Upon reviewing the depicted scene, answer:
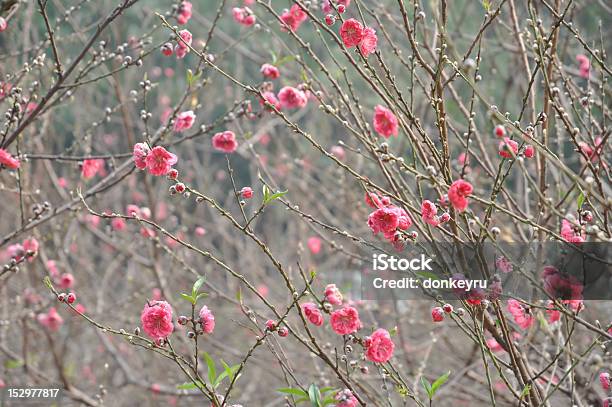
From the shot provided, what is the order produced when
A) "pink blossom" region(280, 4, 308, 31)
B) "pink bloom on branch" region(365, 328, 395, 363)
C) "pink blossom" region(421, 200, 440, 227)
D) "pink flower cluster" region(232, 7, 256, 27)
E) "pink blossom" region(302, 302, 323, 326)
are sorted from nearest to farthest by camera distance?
"pink blossom" region(421, 200, 440, 227)
"pink bloom on branch" region(365, 328, 395, 363)
"pink blossom" region(302, 302, 323, 326)
"pink blossom" region(280, 4, 308, 31)
"pink flower cluster" region(232, 7, 256, 27)

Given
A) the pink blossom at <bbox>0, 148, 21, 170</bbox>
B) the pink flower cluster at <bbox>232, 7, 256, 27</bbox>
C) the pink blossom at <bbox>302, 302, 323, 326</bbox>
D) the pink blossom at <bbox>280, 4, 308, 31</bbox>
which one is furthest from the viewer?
the pink flower cluster at <bbox>232, 7, 256, 27</bbox>

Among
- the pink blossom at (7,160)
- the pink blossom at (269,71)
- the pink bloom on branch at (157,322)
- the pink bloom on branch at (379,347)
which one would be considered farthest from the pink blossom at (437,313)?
the pink blossom at (7,160)

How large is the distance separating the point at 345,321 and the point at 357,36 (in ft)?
2.84

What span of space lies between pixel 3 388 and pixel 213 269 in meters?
3.80

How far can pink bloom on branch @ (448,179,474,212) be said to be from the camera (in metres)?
1.58

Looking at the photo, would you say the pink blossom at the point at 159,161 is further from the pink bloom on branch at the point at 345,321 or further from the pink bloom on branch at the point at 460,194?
the pink bloom on branch at the point at 460,194

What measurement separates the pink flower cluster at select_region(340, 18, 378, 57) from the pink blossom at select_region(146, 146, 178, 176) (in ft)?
2.06

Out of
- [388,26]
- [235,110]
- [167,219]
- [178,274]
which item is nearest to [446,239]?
[235,110]

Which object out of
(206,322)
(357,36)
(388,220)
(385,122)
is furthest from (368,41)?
(206,322)

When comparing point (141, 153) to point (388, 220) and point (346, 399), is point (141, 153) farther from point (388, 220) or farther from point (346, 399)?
point (346, 399)

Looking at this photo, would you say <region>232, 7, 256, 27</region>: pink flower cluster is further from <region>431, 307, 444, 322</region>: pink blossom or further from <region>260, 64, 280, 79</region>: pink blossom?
<region>431, 307, 444, 322</region>: pink blossom

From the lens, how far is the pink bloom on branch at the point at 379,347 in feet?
6.65

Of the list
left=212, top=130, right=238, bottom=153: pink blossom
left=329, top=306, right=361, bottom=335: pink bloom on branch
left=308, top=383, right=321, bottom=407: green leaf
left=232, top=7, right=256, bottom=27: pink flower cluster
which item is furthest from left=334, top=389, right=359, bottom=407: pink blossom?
left=232, top=7, right=256, bottom=27: pink flower cluster

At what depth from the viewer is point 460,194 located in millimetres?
1592
